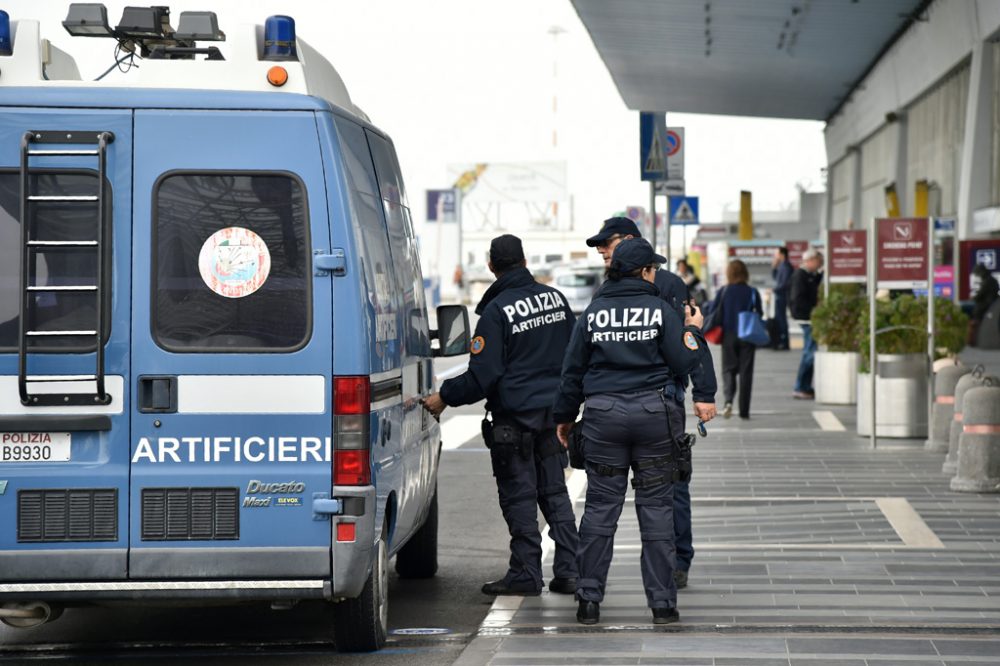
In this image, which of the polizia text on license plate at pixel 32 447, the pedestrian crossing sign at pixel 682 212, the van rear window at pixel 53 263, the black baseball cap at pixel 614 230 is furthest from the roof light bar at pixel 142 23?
the pedestrian crossing sign at pixel 682 212

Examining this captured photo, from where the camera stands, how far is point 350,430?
6344mm

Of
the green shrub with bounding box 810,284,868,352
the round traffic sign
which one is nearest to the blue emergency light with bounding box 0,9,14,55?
the green shrub with bounding box 810,284,868,352

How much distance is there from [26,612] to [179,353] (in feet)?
3.87

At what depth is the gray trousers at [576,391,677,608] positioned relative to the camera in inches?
295

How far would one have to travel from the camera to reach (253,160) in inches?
249

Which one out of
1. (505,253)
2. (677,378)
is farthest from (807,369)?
(677,378)

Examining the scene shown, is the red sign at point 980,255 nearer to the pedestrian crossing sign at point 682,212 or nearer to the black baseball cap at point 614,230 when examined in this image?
the pedestrian crossing sign at point 682,212

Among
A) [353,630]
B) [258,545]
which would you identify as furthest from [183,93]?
[353,630]

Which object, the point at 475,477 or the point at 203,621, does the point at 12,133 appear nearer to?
the point at 203,621

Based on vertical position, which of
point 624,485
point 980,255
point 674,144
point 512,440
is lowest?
point 624,485

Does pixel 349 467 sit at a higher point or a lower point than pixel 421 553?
higher

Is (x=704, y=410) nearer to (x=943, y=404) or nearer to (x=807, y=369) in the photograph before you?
(x=943, y=404)

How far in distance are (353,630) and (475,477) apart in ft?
22.9

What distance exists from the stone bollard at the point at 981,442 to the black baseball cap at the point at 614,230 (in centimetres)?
456
